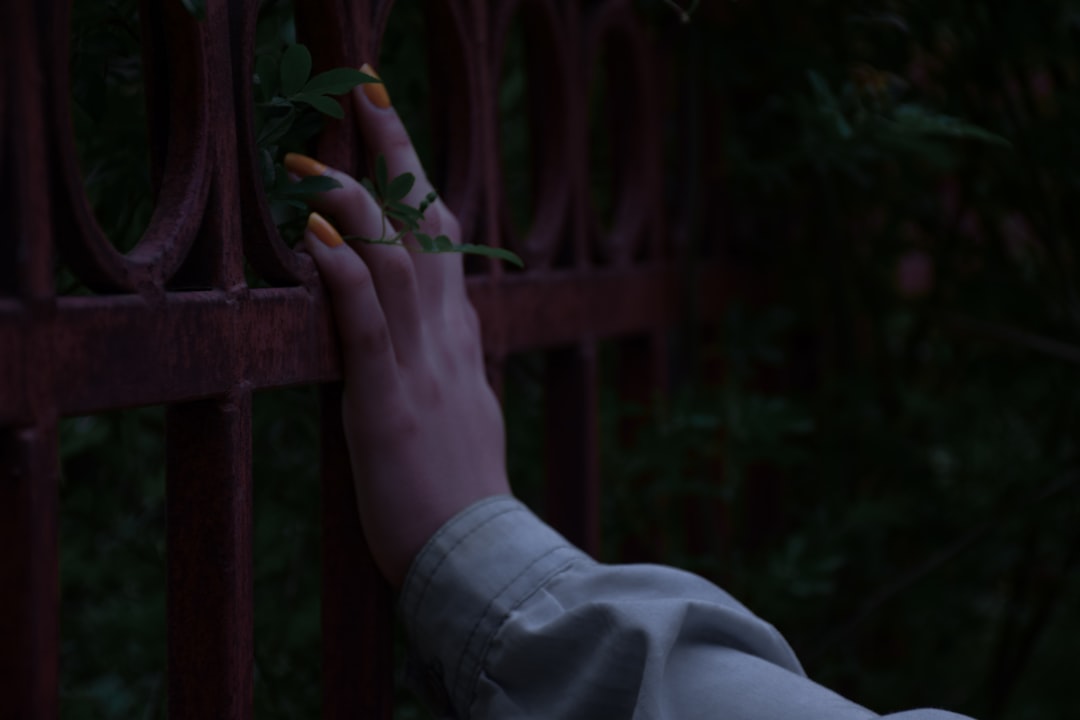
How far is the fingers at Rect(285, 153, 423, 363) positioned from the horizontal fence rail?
5 centimetres

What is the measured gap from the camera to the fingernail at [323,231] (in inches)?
33.3

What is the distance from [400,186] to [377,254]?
57 mm

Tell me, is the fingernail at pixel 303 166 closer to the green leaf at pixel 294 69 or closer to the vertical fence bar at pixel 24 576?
the green leaf at pixel 294 69

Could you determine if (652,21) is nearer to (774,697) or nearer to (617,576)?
(617,576)

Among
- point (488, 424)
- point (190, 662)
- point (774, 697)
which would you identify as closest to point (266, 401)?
point (488, 424)

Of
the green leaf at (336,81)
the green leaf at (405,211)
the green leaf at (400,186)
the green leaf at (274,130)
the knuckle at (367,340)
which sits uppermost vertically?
the green leaf at (336,81)

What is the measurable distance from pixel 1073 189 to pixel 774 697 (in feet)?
3.71

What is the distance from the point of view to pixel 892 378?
2.02 metres

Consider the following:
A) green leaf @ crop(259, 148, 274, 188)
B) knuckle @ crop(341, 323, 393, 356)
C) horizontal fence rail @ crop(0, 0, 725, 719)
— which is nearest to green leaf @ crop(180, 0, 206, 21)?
horizontal fence rail @ crop(0, 0, 725, 719)

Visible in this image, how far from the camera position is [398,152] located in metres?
0.93

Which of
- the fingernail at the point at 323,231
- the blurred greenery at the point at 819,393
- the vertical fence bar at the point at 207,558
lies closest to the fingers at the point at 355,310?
the fingernail at the point at 323,231

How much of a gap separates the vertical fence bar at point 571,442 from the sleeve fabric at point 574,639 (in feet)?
1.36

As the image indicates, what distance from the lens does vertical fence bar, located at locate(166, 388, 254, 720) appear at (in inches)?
29.9

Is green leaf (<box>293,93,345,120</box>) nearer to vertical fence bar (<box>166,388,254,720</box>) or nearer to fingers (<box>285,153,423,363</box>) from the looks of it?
fingers (<box>285,153,423,363</box>)
